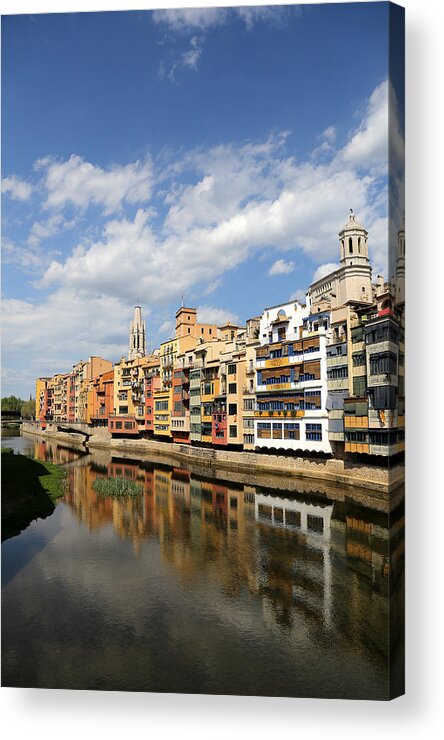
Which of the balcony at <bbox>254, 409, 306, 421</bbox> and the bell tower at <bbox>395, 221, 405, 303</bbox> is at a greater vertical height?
the bell tower at <bbox>395, 221, 405, 303</bbox>

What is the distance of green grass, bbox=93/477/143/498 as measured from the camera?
Answer: 57.1 feet

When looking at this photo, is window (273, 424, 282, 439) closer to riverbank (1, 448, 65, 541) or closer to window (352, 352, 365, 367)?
window (352, 352, 365, 367)

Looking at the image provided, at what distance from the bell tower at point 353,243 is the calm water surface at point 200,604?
566 cm

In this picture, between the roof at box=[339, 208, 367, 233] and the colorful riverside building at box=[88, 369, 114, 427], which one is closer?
the roof at box=[339, 208, 367, 233]

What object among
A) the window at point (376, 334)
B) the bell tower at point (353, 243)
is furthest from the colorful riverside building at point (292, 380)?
the bell tower at point (353, 243)

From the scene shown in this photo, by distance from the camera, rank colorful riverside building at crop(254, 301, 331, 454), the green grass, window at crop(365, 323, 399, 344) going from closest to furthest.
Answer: window at crop(365, 323, 399, 344) → the green grass → colorful riverside building at crop(254, 301, 331, 454)

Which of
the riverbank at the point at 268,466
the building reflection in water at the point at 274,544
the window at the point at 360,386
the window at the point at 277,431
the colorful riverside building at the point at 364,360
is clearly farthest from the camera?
the window at the point at 277,431

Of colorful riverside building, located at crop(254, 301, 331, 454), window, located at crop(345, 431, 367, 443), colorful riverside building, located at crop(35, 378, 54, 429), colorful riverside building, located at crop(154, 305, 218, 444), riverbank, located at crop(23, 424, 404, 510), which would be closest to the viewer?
colorful riverside building, located at crop(35, 378, 54, 429)

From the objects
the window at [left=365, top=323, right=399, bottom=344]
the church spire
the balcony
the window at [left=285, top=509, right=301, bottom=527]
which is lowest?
the window at [left=285, top=509, right=301, bottom=527]

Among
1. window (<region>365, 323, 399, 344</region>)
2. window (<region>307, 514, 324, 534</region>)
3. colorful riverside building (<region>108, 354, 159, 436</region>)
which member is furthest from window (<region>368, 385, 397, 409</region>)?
colorful riverside building (<region>108, 354, 159, 436</region>)

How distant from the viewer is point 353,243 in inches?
408

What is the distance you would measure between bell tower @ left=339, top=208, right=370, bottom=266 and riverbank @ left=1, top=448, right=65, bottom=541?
10.0 metres

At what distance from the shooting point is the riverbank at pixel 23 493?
13039mm

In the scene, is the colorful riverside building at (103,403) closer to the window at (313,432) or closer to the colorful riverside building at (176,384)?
the colorful riverside building at (176,384)
